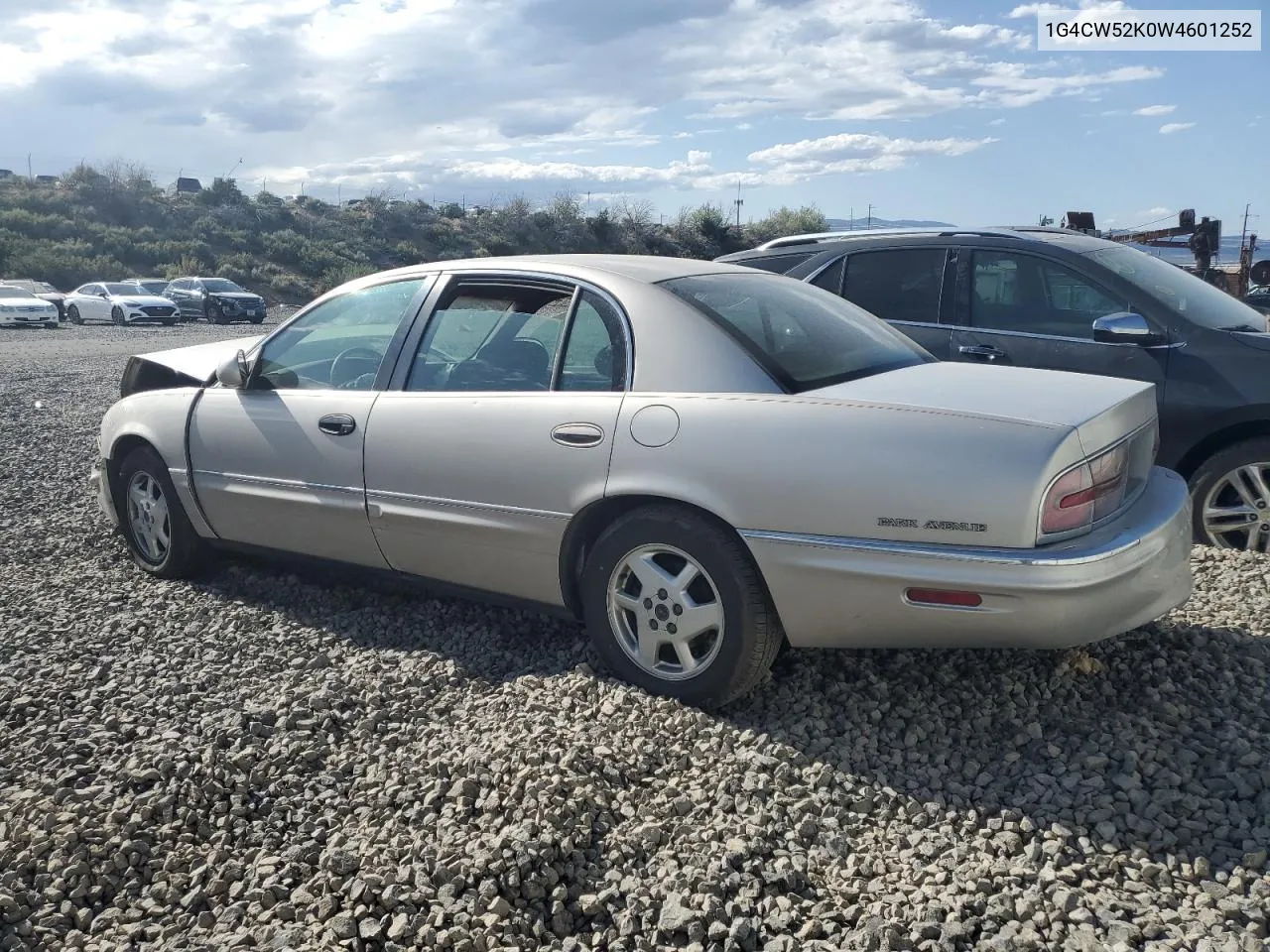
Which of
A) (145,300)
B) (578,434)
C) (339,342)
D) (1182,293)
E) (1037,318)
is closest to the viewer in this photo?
(578,434)

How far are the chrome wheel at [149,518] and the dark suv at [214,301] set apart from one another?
24.9m

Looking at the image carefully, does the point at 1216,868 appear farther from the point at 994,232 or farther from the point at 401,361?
the point at 994,232

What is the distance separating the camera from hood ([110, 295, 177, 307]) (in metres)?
28.2

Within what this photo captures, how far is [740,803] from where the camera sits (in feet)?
9.98

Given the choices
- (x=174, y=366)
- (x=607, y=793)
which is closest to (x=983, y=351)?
(x=607, y=793)

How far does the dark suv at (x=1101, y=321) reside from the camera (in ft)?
16.5

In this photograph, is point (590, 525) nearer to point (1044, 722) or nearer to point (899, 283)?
point (1044, 722)

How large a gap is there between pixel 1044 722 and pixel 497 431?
2.10 m

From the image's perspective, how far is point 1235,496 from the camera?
506 centimetres

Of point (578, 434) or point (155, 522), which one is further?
point (155, 522)

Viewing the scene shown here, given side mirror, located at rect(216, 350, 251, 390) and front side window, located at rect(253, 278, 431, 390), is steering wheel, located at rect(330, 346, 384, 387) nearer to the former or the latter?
front side window, located at rect(253, 278, 431, 390)

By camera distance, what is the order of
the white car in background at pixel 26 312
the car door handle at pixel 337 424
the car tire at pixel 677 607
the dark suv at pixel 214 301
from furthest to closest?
1. the dark suv at pixel 214 301
2. the white car in background at pixel 26 312
3. the car door handle at pixel 337 424
4. the car tire at pixel 677 607

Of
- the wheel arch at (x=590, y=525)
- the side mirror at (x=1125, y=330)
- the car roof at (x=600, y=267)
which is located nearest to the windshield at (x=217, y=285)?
the car roof at (x=600, y=267)

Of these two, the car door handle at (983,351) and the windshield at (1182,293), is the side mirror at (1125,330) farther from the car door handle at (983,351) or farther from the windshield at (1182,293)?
the car door handle at (983,351)
